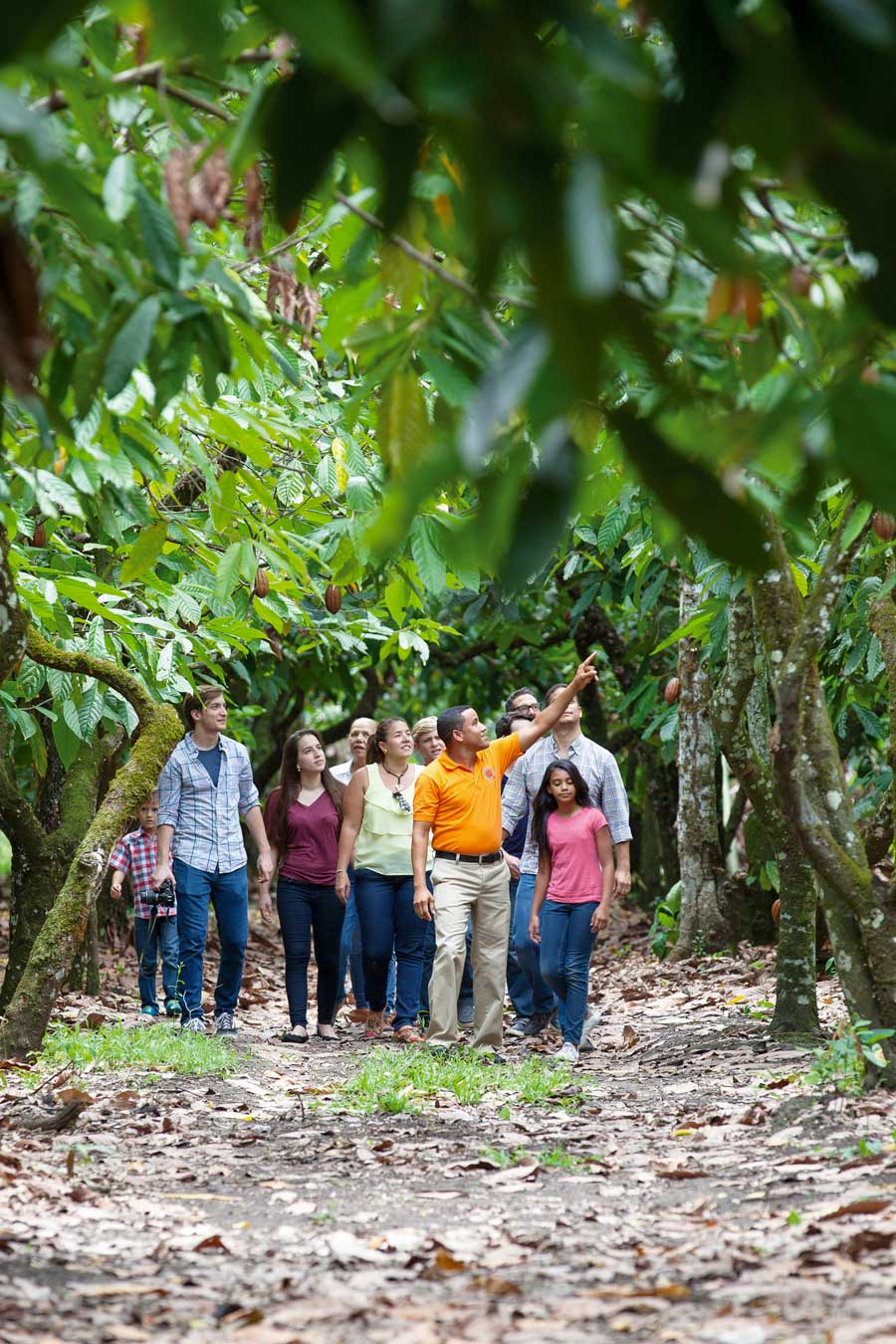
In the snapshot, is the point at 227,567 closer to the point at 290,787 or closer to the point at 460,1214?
the point at 460,1214

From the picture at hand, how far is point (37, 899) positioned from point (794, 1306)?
5.77 meters

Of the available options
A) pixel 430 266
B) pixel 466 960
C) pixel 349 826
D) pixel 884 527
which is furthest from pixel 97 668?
pixel 430 266

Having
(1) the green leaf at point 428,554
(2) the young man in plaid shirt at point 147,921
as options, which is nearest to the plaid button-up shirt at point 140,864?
(2) the young man in plaid shirt at point 147,921

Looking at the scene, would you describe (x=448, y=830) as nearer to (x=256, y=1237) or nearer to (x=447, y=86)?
(x=256, y=1237)

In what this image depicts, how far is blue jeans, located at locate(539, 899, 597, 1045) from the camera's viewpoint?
7.93 meters

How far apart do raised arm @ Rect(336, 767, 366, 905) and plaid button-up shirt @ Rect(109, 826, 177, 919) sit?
2121 mm

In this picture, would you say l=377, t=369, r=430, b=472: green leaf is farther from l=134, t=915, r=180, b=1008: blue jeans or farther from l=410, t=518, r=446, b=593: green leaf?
l=134, t=915, r=180, b=1008: blue jeans

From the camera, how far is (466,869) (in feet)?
26.4

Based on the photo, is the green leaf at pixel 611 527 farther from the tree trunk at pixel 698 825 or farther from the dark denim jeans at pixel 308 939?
the tree trunk at pixel 698 825

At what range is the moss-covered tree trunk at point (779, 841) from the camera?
6.87m

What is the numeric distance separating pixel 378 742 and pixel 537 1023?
2.07m

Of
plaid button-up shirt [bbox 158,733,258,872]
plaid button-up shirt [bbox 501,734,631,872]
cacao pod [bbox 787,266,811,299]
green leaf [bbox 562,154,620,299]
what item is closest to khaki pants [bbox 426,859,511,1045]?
plaid button-up shirt [bbox 501,734,631,872]

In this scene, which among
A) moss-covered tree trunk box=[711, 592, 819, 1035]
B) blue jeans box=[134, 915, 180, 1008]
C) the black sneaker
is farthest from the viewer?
blue jeans box=[134, 915, 180, 1008]

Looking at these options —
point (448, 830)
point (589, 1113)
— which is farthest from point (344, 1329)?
point (448, 830)
